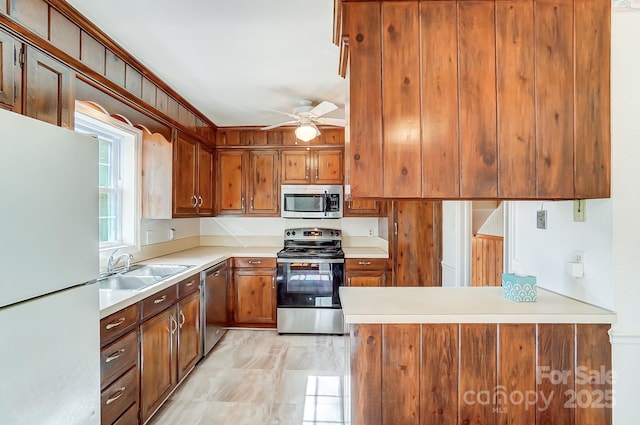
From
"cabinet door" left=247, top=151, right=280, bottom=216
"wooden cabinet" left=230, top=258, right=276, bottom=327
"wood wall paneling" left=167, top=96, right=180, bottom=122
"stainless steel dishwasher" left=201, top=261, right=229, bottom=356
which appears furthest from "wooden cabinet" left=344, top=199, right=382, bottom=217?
"wood wall paneling" left=167, top=96, right=180, bottom=122

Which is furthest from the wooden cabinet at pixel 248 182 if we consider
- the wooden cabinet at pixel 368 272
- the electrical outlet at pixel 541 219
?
the electrical outlet at pixel 541 219

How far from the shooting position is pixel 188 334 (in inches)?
101

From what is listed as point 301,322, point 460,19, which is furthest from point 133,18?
point 301,322

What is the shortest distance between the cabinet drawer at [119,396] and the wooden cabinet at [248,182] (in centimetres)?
242

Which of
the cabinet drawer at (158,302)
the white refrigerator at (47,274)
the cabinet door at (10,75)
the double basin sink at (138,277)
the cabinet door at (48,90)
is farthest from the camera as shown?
the double basin sink at (138,277)

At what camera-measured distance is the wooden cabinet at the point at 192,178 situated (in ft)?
10.2

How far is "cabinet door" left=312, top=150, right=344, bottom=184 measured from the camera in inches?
157

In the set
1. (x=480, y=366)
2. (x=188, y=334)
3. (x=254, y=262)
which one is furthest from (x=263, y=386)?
(x=480, y=366)

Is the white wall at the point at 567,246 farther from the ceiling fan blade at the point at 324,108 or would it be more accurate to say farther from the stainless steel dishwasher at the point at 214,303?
the stainless steel dishwasher at the point at 214,303

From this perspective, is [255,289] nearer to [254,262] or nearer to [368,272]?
[254,262]

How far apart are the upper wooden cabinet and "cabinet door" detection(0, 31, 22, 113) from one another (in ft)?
4.79

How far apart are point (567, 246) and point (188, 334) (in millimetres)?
2602

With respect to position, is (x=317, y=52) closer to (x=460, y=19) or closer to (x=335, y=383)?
(x=460, y=19)

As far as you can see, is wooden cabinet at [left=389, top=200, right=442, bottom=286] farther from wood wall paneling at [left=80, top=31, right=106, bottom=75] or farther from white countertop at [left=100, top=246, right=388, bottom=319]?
wood wall paneling at [left=80, top=31, right=106, bottom=75]
